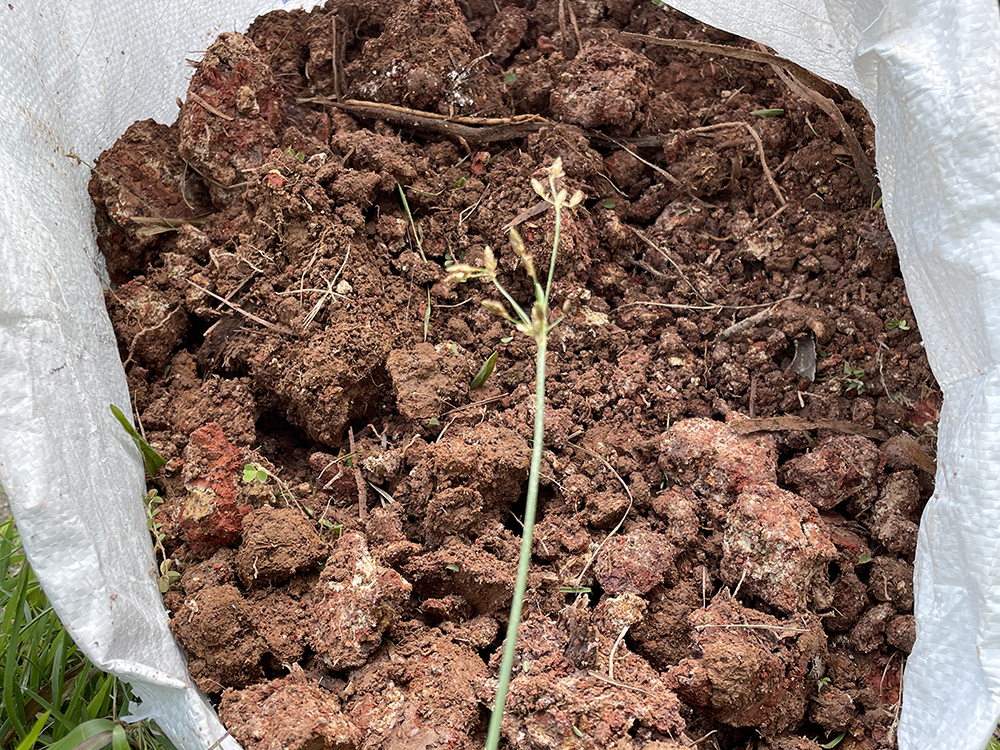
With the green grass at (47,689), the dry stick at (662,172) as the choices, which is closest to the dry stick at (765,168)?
the dry stick at (662,172)

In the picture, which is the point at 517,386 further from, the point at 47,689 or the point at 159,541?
the point at 47,689

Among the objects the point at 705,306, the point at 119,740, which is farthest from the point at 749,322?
the point at 119,740

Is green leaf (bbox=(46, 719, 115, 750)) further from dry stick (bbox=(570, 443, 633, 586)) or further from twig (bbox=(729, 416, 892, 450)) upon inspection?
A: twig (bbox=(729, 416, 892, 450))

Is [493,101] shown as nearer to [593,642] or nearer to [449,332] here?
[449,332]

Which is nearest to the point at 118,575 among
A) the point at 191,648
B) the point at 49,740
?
the point at 191,648

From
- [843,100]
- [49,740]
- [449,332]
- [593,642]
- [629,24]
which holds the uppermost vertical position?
[629,24]

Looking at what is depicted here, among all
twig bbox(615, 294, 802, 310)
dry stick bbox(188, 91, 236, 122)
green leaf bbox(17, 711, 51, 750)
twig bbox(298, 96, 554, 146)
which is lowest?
green leaf bbox(17, 711, 51, 750)

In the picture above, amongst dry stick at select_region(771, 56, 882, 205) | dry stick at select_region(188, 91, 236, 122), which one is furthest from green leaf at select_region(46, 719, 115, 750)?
dry stick at select_region(771, 56, 882, 205)
